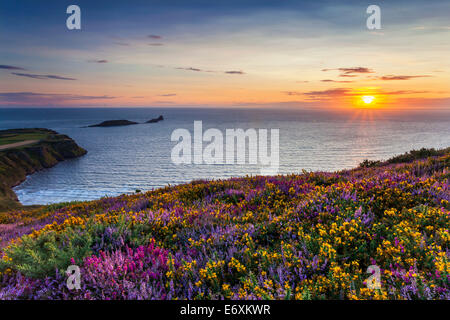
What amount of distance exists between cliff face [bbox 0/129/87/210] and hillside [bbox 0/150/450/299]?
8059cm

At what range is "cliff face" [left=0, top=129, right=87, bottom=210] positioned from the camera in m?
82.2

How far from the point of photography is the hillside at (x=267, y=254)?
3.33m

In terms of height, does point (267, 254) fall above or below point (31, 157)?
above

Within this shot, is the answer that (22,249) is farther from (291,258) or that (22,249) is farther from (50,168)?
(50,168)

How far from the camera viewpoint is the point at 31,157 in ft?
329

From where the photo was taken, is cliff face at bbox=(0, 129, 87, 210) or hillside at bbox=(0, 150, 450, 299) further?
cliff face at bbox=(0, 129, 87, 210)

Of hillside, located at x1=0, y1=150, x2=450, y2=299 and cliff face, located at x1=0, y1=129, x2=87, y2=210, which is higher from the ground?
hillside, located at x1=0, y1=150, x2=450, y2=299

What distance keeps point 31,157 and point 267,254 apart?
12403 cm

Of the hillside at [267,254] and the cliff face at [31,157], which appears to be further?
the cliff face at [31,157]

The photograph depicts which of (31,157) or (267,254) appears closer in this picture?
(267,254)

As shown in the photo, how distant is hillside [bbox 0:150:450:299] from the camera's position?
3332 millimetres

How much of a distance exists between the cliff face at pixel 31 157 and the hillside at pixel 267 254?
80.6m
